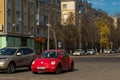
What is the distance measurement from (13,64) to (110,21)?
9814cm

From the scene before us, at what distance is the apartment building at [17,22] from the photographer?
221 ft

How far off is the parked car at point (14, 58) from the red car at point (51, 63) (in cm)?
166

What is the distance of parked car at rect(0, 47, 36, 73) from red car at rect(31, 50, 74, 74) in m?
1.66

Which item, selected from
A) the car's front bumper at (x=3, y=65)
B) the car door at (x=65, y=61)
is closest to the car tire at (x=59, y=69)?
the car door at (x=65, y=61)

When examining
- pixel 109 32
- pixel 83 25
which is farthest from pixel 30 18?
pixel 109 32

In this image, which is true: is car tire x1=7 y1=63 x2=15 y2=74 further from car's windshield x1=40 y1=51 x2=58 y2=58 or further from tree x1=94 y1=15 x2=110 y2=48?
tree x1=94 y1=15 x2=110 y2=48

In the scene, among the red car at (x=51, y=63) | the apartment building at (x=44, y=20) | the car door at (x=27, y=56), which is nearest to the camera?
the red car at (x=51, y=63)

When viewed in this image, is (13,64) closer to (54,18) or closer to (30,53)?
(30,53)

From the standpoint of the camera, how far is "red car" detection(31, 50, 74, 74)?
2258 cm

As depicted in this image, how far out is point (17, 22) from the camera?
72312mm

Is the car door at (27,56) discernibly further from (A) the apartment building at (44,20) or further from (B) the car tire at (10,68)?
(A) the apartment building at (44,20)

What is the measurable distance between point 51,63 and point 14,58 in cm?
281

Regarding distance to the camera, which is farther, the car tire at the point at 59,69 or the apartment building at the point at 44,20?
the apartment building at the point at 44,20

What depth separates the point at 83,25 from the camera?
3863 inches
